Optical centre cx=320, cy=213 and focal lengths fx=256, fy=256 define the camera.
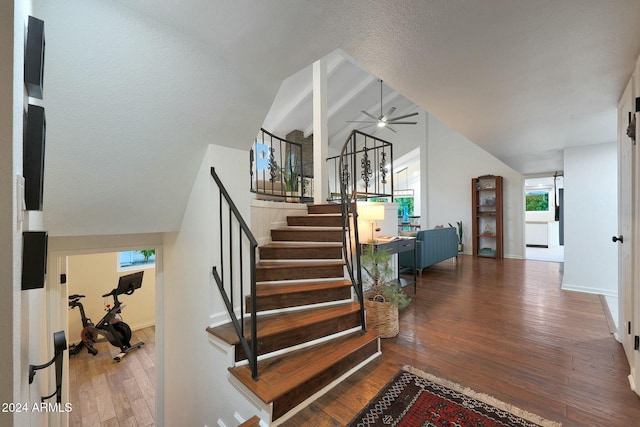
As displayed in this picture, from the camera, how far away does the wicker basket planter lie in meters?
2.71

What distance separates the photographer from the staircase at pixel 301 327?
5.64 feet

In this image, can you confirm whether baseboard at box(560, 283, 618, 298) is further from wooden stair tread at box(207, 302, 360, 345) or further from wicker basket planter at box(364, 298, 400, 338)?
wooden stair tread at box(207, 302, 360, 345)

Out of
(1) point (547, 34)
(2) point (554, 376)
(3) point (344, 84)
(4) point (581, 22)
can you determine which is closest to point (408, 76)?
(1) point (547, 34)

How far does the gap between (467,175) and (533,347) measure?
21.4ft

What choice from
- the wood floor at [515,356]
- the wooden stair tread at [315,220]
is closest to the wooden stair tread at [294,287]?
the wood floor at [515,356]

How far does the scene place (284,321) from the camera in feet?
7.15

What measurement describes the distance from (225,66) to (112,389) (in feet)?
13.8

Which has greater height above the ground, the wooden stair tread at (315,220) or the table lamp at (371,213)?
the table lamp at (371,213)

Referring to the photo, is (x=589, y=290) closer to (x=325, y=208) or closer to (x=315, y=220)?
(x=325, y=208)

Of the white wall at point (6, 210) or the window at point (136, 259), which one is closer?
the white wall at point (6, 210)

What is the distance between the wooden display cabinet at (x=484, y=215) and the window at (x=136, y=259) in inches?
326

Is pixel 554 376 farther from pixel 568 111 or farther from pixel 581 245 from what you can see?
pixel 581 245

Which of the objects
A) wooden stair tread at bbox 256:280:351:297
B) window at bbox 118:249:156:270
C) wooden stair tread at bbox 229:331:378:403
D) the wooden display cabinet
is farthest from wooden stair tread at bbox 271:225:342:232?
the wooden display cabinet

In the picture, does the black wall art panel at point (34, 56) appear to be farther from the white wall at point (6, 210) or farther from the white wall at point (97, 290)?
the white wall at point (97, 290)
